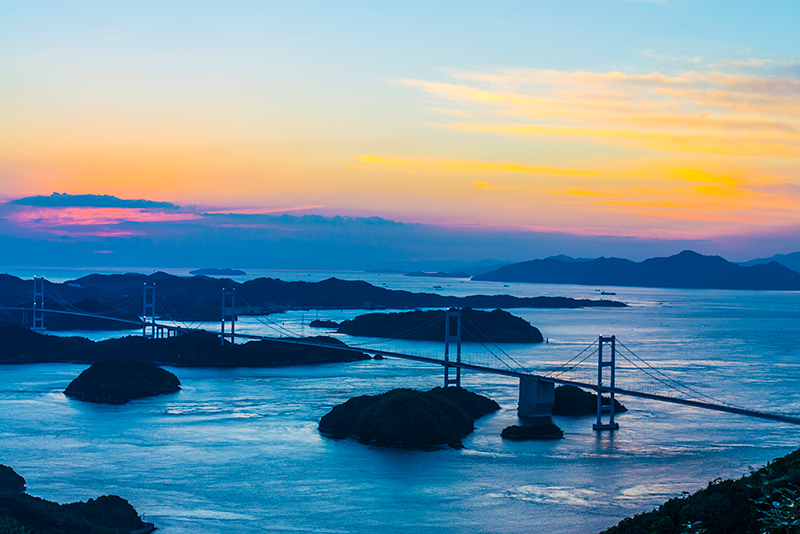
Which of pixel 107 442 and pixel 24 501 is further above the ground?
pixel 24 501

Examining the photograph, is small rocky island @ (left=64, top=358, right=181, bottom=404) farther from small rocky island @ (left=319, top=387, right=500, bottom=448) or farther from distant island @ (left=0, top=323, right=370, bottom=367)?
small rocky island @ (left=319, top=387, right=500, bottom=448)

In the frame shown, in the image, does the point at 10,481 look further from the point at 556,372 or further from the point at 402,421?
the point at 556,372

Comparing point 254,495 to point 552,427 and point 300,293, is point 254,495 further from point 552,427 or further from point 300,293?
point 300,293

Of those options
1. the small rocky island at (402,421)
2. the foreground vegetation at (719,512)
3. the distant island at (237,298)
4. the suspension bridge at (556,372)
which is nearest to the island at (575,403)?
the suspension bridge at (556,372)

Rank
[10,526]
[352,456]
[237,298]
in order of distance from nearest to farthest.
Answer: [10,526] → [352,456] → [237,298]

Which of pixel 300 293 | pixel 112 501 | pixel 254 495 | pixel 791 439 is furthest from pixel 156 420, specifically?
pixel 300 293

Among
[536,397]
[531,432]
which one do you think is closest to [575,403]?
[536,397]
